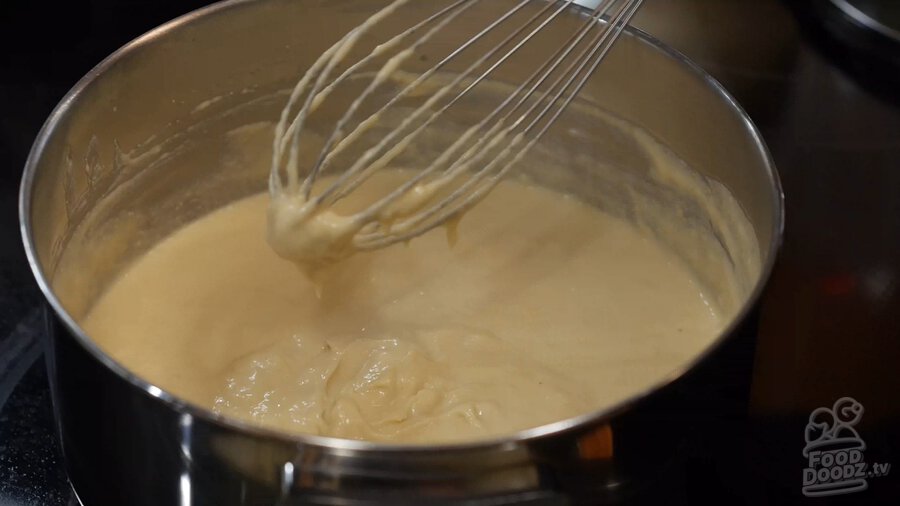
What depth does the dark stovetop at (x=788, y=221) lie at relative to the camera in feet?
3.05

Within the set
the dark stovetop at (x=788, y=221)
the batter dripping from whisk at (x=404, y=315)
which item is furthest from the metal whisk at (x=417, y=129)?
the dark stovetop at (x=788, y=221)

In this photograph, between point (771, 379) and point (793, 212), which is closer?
point (771, 379)

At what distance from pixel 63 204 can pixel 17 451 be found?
237 millimetres

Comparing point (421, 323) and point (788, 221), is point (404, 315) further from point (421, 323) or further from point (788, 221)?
point (788, 221)

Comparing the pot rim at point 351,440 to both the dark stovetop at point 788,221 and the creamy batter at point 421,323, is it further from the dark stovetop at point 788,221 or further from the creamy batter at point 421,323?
the creamy batter at point 421,323

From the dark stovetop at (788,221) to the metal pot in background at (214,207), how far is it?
96 millimetres

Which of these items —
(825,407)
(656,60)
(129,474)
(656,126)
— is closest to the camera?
(129,474)

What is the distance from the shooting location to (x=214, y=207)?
1.30 meters

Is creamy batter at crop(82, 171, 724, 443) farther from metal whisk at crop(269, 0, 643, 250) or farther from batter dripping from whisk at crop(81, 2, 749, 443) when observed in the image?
metal whisk at crop(269, 0, 643, 250)

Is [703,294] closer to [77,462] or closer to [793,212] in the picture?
[793,212]

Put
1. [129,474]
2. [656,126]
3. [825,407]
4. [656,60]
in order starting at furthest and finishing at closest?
[656,126], [656,60], [825,407], [129,474]

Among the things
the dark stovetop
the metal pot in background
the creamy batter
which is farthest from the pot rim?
the creamy batter

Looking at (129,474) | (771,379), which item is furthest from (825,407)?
(129,474)

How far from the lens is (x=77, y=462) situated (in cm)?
84
